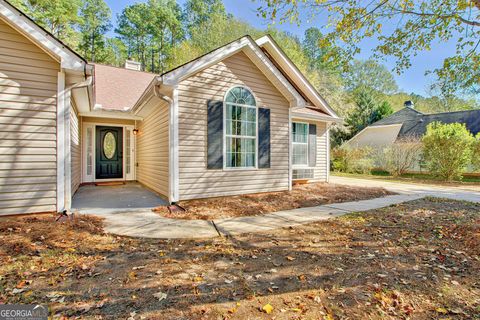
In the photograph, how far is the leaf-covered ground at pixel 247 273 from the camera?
2.11 metres

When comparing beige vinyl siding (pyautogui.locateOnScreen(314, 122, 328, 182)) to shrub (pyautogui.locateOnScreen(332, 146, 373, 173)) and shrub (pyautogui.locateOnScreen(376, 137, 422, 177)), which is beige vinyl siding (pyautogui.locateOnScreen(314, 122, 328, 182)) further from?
shrub (pyautogui.locateOnScreen(376, 137, 422, 177))

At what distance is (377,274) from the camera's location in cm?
274

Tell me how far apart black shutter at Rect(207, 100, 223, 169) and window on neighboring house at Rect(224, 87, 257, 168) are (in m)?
0.22

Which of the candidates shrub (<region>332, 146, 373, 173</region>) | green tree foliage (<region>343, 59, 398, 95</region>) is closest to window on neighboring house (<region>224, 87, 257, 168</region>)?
shrub (<region>332, 146, 373, 173</region>)

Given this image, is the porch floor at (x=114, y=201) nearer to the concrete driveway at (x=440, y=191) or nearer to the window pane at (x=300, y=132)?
the window pane at (x=300, y=132)

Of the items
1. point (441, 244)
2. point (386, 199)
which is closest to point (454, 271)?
point (441, 244)

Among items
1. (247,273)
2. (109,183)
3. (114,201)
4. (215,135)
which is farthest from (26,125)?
(109,183)

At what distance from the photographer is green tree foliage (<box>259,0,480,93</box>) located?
211 inches

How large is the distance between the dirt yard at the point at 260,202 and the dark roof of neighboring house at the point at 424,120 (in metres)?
13.9

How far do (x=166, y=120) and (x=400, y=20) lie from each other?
635cm

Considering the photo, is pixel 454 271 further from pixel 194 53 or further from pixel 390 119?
pixel 194 53

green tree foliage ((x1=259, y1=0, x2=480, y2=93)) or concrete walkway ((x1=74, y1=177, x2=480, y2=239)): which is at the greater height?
green tree foliage ((x1=259, y1=0, x2=480, y2=93))

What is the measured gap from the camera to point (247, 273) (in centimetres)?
273

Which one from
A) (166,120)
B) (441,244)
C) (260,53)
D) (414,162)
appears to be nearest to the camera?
(441,244)
